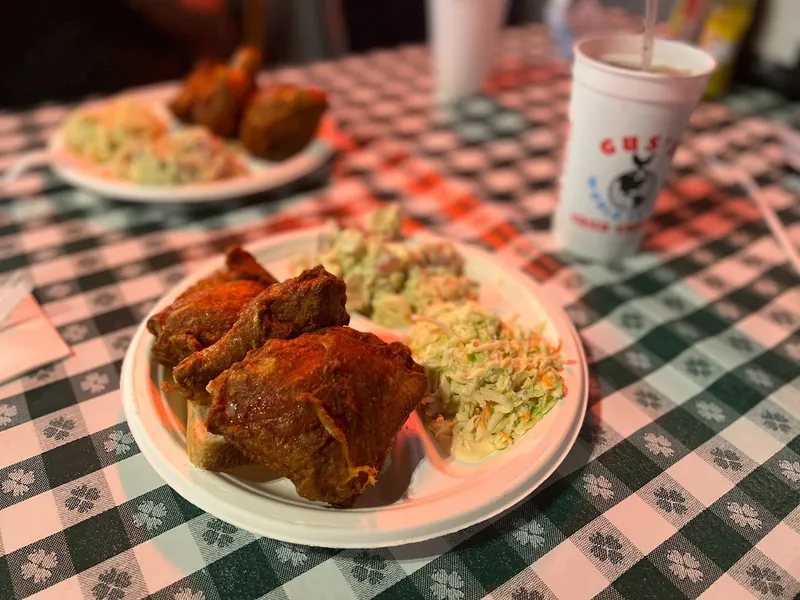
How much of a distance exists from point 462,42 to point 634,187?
104 centimetres

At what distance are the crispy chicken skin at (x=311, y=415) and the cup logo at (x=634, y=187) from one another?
2.50ft

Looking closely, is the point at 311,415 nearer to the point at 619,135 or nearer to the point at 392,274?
the point at 392,274

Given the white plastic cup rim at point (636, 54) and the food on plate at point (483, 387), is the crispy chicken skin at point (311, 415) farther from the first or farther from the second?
the white plastic cup rim at point (636, 54)

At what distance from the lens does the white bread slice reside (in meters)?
0.78

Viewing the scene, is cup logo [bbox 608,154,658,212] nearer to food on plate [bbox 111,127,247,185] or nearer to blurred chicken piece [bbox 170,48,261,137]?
food on plate [bbox 111,127,247,185]

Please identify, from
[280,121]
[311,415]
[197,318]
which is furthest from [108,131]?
[311,415]

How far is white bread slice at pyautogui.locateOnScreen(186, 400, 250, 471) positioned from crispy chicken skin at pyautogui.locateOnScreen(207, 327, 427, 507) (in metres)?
0.04

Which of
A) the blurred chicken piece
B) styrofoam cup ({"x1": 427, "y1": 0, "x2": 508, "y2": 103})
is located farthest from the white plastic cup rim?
the blurred chicken piece

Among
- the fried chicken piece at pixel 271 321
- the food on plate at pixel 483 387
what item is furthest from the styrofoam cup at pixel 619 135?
the fried chicken piece at pixel 271 321

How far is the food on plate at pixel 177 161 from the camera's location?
152cm

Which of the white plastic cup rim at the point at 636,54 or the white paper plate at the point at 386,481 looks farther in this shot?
the white plastic cup rim at the point at 636,54

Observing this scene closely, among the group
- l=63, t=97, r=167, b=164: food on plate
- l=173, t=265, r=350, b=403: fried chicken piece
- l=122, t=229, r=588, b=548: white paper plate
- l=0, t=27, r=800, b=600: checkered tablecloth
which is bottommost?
l=0, t=27, r=800, b=600: checkered tablecloth

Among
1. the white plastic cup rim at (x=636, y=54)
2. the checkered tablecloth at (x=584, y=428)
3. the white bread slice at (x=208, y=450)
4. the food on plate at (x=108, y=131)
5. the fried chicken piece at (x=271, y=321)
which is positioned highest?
the white plastic cup rim at (x=636, y=54)

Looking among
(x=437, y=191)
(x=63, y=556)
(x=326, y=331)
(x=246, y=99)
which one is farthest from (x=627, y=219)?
(x=63, y=556)
